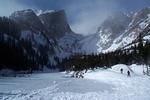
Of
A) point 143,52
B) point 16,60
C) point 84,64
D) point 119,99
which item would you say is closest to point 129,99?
point 119,99

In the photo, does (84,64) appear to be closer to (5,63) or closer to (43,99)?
(5,63)

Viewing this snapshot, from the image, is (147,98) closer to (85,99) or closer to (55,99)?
(85,99)

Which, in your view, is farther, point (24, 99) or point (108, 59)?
point (108, 59)

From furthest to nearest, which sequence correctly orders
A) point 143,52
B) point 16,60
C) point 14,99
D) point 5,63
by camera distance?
1. point 16,60
2. point 5,63
3. point 143,52
4. point 14,99

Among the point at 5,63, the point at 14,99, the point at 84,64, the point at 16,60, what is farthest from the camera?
the point at 16,60

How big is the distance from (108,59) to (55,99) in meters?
139

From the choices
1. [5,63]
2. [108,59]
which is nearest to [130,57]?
[108,59]

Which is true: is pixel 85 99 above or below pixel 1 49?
below

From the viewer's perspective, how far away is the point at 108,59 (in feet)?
531

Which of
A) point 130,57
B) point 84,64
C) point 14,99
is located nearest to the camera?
point 14,99

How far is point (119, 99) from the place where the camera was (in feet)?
83.8

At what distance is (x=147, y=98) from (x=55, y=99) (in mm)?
10024

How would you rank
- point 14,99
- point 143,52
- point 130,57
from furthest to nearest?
point 130,57, point 143,52, point 14,99

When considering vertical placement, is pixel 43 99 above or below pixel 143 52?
below
